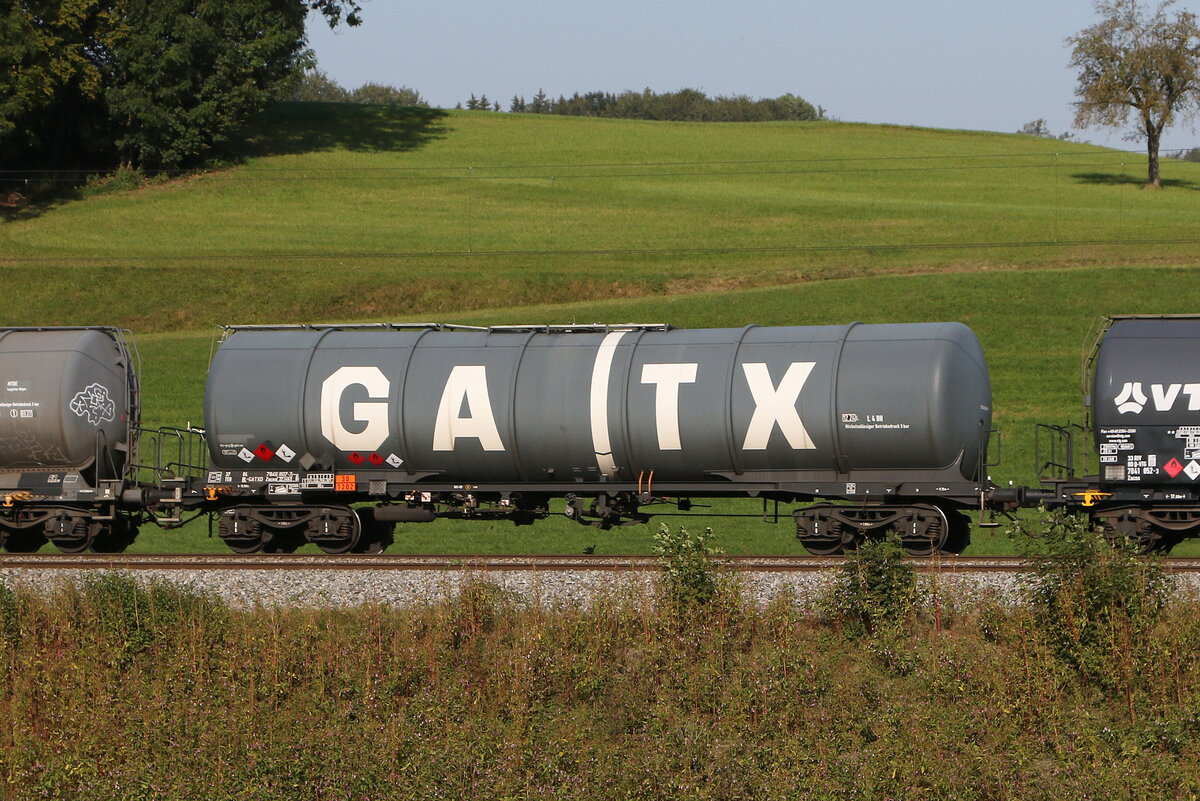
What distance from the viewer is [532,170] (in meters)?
71.6

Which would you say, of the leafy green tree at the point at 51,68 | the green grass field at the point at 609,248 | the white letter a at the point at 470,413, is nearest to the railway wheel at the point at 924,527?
the green grass field at the point at 609,248

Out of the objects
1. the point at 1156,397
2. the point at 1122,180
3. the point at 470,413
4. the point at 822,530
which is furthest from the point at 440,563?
the point at 1122,180

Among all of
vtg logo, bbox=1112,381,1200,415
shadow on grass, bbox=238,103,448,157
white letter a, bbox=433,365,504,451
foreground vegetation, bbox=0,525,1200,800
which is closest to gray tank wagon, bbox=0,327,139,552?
foreground vegetation, bbox=0,525,1200,800

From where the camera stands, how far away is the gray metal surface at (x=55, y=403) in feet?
68.2

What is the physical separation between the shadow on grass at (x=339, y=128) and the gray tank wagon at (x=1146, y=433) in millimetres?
63681

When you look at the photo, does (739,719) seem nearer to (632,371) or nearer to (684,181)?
(632,371)

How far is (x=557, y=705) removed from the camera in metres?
13.5

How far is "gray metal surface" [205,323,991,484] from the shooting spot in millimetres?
18172

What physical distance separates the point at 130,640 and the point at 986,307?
32.2 m

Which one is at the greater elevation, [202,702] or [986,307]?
[986,307]

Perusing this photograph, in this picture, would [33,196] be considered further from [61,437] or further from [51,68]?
[61,437]

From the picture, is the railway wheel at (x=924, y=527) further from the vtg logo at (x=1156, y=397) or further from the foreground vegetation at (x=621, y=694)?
the foreground vegetation at (x=621, y=694)

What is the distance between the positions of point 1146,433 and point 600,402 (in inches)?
318

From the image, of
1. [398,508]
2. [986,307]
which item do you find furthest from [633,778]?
[986,307]
